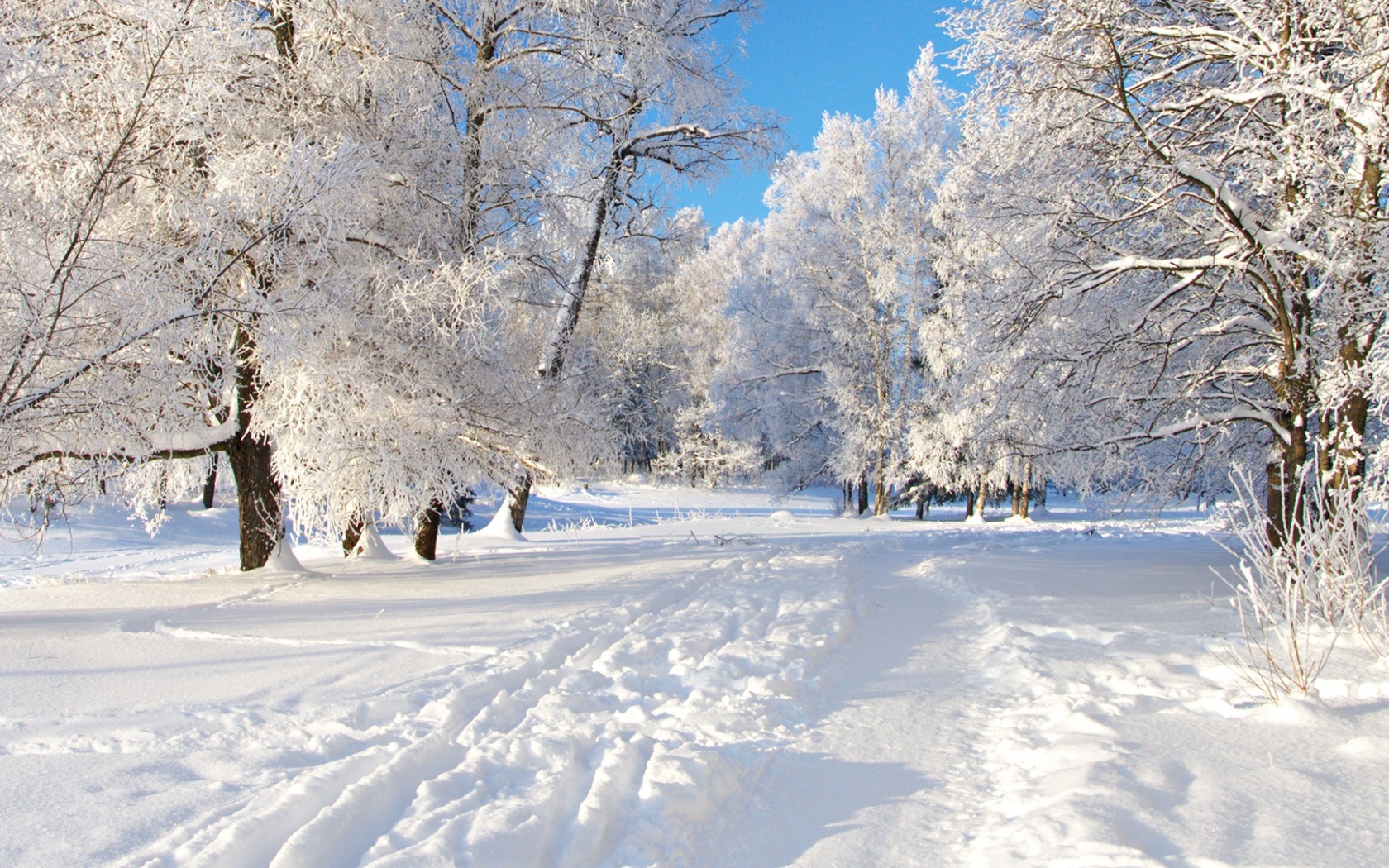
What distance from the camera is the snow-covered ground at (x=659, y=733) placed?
8.98 feet

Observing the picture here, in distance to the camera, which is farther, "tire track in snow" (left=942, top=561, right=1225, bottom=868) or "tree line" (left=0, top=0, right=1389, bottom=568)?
"tree line" (left=0, top=0, right=1389, bottom=568)

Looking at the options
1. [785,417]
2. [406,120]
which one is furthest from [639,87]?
[785,417]

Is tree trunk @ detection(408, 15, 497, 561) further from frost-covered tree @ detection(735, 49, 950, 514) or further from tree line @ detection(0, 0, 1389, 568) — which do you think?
frost-covered tree @ detection(735, 49, 950, 514)

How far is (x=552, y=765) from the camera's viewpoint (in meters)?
3.36

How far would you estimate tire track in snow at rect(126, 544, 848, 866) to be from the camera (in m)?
2.65

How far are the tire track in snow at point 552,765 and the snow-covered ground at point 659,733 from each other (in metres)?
0.02

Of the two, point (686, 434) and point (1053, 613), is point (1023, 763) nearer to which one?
point (1053, 613)

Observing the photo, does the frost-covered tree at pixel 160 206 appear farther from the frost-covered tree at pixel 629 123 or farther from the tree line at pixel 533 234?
the frost-covered tree at pixel 629 123

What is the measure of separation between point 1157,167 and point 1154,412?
2.99 meters

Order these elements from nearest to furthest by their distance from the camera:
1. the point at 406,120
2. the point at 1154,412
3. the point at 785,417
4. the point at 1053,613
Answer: the point at 1053,613 → the point at 406,120 → the point at 1154,412 → the point at 785,417

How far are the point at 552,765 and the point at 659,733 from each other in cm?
62

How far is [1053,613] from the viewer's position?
6.80 meters

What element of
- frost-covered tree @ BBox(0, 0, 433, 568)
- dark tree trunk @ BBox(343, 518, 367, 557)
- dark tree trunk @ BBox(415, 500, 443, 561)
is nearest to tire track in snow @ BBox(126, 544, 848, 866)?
frost-covered tree @ BBox(0, 0, 433, 568)

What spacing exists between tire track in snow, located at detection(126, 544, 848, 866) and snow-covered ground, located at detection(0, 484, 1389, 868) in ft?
0.05
